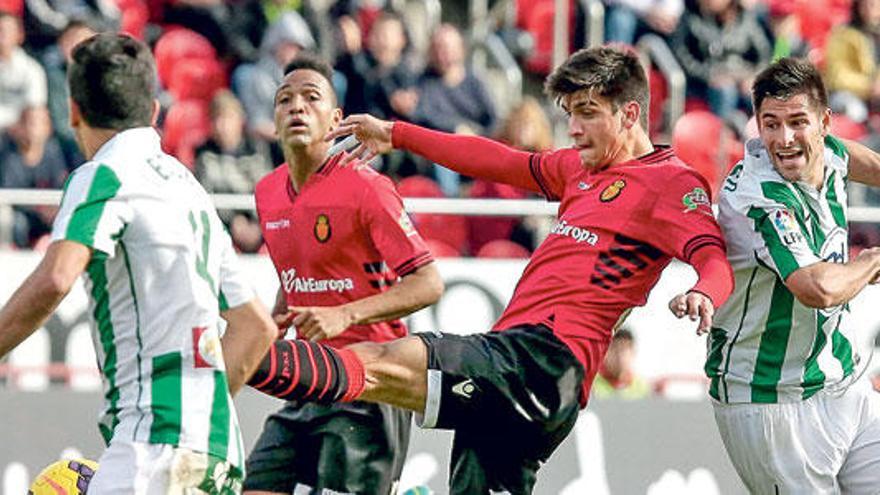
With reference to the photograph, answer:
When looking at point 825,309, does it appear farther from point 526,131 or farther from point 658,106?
point 658,106

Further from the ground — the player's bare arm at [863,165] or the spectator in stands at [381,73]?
the spectator in stands at [381,73]

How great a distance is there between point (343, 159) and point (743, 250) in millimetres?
1819

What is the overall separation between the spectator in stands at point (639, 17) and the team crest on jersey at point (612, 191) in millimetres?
8067

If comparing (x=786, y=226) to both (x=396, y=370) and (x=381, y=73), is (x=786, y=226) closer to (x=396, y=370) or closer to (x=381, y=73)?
(x=396, y=370)


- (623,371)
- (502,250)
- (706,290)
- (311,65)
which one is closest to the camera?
(706,290)

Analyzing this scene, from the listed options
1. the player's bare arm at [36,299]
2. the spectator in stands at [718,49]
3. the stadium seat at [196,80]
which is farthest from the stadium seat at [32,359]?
the spectator in stands at [718,49]

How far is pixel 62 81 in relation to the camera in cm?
1322

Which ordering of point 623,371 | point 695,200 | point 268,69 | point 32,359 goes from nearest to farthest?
point 695,200 → point 32,359 → point 623,371 → point 268,69

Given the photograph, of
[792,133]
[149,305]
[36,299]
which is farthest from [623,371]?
[36,299]

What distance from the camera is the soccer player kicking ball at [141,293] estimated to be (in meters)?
5.32

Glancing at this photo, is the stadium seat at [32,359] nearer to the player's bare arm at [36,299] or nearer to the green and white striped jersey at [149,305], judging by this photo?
the green and white striped jersey at [149,305]

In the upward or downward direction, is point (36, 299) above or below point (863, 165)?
below

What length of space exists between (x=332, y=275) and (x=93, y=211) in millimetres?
2606

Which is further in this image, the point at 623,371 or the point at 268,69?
the point at 268,69
